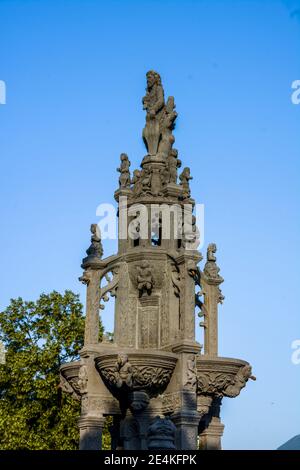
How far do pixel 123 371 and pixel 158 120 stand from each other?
714 centimetres

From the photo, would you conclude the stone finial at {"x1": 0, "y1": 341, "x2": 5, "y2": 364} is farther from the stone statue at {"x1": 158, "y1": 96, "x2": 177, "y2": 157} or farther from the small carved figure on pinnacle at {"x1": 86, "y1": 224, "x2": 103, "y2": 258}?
the stone statue at {"x1": 158, "y1": 96, "x2": 177, "y2": 157}

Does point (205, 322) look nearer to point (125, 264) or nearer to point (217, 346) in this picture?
point (217, 346)

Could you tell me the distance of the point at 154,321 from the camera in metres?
24.2

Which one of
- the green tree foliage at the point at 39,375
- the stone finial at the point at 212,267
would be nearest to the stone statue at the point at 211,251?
the stone finial at the point at 212,267

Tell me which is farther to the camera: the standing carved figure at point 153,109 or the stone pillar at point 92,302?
the standing carved figure at point 153,109

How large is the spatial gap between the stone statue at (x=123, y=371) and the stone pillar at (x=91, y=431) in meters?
1.47

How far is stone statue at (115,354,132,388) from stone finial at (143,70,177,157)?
6067 millimetres

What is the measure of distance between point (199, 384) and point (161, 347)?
131 centimetres

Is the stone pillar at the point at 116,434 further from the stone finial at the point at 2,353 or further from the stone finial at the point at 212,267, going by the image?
the stone finial at the point at 2,353

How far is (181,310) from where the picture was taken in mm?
23312

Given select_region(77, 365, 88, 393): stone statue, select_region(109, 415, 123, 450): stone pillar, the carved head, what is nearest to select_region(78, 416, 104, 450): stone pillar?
select_region(77, 365, 88, 393): stone statue

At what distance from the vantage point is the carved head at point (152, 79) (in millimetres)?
25938

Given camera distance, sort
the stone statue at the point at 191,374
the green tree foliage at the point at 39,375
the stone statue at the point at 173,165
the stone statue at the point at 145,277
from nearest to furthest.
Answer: the stone statue at the point at 191,374, the stone statue at the point at 145,277, the stone statue at the point at 173,165, the green tree foliage at the point at 39,375
